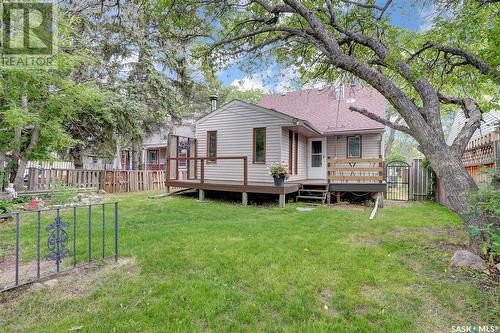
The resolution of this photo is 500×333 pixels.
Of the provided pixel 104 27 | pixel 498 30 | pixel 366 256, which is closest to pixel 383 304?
pixel 366 256

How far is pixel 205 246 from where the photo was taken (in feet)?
14.6

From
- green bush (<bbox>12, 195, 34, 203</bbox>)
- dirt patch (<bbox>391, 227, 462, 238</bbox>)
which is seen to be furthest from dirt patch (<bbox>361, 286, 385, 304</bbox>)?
green bush (<bbox>12, 195, 34, 203</bbox>)

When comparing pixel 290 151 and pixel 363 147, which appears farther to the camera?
pixel 363 147

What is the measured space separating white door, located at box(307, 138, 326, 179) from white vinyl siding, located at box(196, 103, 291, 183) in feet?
11.1

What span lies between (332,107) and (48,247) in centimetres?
1306

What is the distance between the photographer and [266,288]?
3.02 metres

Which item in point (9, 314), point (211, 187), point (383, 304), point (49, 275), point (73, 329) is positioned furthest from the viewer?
point (211, 187)

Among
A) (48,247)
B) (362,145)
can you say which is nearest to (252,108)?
→ (362,145)

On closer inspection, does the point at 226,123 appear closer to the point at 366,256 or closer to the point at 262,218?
the point at 262,218

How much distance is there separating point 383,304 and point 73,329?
2.87m

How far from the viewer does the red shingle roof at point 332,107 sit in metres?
12.3

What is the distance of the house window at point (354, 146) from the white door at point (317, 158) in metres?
1.16

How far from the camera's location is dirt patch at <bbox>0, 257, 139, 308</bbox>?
9.29ft

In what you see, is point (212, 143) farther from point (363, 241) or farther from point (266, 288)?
point (266, 288)
